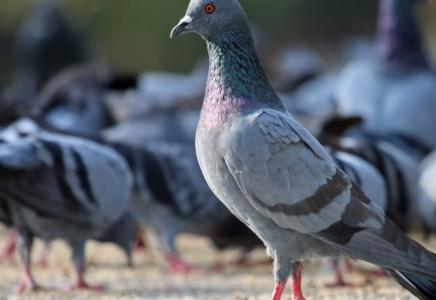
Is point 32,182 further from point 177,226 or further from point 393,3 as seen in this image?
point 393,3

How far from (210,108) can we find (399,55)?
680 centimetres

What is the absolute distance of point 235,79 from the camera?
4973 mm

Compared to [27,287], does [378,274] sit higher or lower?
lower

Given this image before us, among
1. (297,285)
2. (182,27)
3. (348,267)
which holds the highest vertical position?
(182,27)

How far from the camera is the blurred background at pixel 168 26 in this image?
25.8 m

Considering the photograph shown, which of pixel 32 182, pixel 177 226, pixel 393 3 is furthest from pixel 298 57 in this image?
pixel 32 182

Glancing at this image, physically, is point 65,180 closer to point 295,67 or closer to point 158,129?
point 158,129

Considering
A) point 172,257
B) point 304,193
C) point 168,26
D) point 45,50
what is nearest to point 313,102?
point 45,50

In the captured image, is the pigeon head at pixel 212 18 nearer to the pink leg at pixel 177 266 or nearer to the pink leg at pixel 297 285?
the pink leg at pixel 297 285

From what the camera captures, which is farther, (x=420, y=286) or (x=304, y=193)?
(x=420, y=286)

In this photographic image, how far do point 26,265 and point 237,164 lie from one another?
280 centimetres

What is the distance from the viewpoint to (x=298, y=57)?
79.1 feet

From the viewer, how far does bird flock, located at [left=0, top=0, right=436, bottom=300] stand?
479 centimetres

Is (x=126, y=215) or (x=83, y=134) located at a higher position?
(x=83, y=134)
